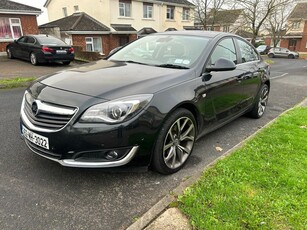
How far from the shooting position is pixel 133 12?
25609 millimetres

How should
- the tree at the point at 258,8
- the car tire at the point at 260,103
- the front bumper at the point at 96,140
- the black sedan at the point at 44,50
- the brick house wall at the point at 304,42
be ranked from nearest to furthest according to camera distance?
the front bumper at the point at 96,140
the car tire at the point at 260,103
the black sedan at the point at 44,50
the tree at the point at 258,8
the brick house wall at the point at 304,42

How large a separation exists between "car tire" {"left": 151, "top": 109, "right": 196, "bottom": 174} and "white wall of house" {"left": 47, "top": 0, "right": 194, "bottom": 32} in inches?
908

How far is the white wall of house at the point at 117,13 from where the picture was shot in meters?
23.9

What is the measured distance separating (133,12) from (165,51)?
23967mm

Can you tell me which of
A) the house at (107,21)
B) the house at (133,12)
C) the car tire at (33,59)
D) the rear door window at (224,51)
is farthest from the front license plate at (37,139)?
the house at (133,12)

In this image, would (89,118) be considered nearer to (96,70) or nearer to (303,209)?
(96,70)

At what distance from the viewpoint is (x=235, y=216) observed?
221 cm

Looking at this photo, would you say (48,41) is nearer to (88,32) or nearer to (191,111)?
(88,32)

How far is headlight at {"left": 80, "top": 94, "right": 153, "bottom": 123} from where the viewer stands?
2379mm

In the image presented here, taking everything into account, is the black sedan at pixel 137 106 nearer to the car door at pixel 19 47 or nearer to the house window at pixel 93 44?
the car door at pixel 19 47

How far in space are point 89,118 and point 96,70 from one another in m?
1.02

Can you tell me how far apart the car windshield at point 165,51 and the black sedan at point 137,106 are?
13 mm

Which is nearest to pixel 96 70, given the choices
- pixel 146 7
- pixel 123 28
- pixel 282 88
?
pixel 282 88

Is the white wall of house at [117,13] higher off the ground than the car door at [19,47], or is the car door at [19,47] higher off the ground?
the white wall of house at [117,13]
